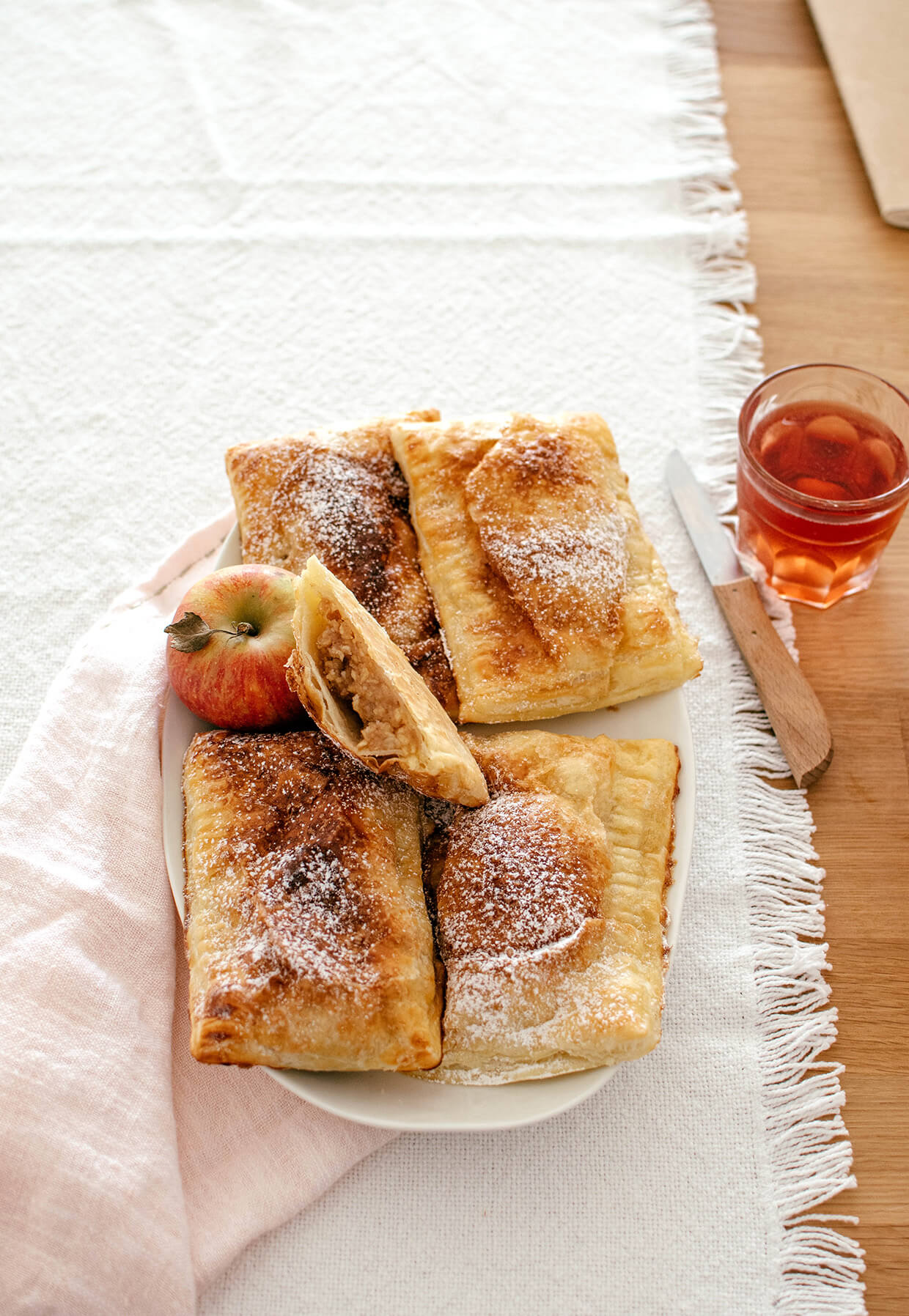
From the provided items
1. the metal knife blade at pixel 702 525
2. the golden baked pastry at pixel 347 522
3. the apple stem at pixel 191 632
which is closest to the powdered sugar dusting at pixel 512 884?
the golden baked pastry at pixel 347 522

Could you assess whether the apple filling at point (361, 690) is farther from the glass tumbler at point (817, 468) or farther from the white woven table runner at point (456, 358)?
the glass tumbler at point (817, 468)

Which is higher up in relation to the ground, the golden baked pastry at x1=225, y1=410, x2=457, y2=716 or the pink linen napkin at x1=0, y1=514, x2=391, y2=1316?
the golden baked pastry at x1=225, y1=410, x2=457, y2=716

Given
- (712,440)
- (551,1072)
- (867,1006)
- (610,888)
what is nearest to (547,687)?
(610,888)

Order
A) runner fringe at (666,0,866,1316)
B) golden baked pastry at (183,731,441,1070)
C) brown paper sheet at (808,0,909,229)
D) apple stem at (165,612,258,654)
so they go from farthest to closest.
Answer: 1. brown paper sheet at (808,0,909,229)
2. apple stem at (165,612,258,654)
3. runner fringe at (666,0,866,1316)
4. golden baked pastry at (183,731,441,1070)

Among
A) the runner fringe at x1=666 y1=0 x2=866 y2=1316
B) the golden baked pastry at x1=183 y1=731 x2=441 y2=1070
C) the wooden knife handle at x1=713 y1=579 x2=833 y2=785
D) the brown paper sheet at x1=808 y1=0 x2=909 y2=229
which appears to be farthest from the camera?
the brown paper sheet at x1=808 y1=0 x2=909 y2=229

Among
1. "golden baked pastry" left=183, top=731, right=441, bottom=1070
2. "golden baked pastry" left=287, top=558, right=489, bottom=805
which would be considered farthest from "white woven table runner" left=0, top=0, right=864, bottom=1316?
"golden baked pastry" left=287, top=558, right=489, bottom=805

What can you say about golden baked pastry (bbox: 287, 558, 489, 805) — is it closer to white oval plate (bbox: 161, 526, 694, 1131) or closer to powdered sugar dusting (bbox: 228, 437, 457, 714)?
powdered sugar dusting (bbox: 228, 437, 457, 714)

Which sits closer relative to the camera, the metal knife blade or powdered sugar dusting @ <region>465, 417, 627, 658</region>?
powdered sugar dusting @ <region>465, 417, 627, 658</region>
